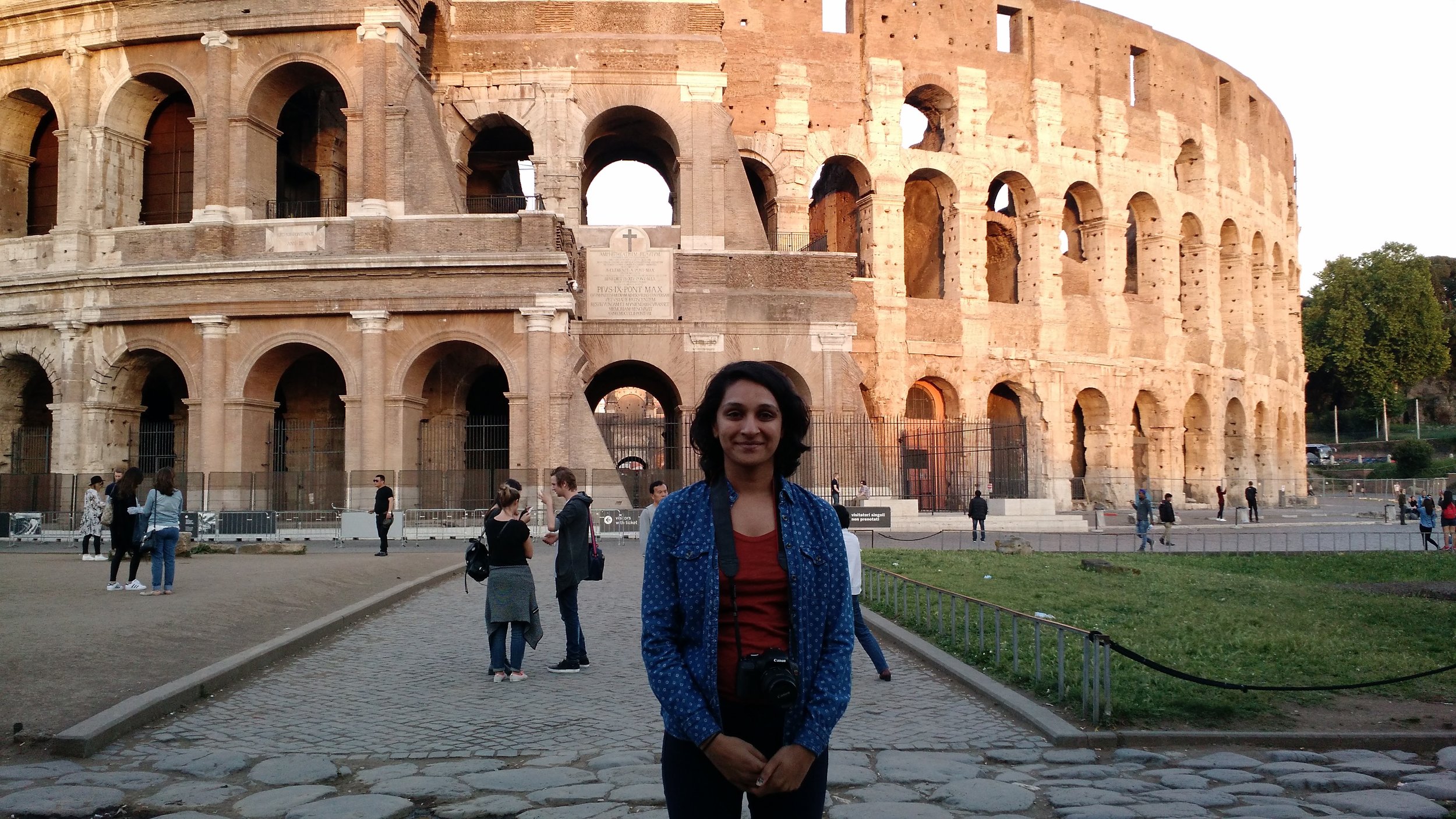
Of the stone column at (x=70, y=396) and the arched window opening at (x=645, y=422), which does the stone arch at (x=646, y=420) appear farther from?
the stone column at (x=70, y=396)

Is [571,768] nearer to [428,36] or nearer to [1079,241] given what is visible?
[428,36]

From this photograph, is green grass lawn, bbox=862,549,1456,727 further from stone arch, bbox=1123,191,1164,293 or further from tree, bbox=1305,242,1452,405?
tree, bbox=1305,242,1452,405

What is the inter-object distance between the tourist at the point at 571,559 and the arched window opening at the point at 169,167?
21.8m

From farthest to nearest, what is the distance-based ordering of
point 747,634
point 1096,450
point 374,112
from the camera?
point 1096,450, point 374,112, point 747,634

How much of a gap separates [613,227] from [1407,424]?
61.9 m

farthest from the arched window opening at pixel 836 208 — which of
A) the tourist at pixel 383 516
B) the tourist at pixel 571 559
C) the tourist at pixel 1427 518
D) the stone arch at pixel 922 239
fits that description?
the tourist at pixel 571 559

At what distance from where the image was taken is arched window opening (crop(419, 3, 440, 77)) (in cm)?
2662

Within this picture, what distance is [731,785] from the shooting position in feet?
9.41

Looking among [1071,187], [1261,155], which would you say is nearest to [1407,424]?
[1261,155]

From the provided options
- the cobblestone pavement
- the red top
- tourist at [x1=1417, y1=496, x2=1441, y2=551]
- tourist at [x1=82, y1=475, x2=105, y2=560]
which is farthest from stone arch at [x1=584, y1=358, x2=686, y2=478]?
the red top

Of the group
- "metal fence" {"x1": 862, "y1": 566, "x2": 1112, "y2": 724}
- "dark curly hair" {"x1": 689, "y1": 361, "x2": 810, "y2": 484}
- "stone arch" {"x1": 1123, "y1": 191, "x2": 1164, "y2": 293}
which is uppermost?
"stone arch" {"x1": 1123, "y1": 191, "x2": 1164, "y2": 293}

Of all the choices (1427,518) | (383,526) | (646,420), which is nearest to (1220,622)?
(383,526)

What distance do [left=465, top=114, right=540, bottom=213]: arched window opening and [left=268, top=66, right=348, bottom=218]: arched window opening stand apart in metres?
3.33

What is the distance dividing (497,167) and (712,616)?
29985 millimetres
